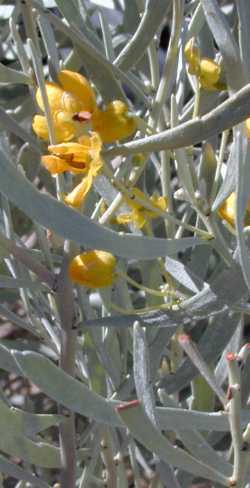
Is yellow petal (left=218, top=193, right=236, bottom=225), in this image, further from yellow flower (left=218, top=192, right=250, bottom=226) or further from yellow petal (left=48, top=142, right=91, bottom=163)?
yellow petal (left=48, top=142, right=91, bottom=163)

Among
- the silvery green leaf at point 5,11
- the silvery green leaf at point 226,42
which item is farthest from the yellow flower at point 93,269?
the silvery green leaf at point 5,11

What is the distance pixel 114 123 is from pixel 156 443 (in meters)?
0.26

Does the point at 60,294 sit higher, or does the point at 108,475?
the point at 60,294

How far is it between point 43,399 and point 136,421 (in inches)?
48.0

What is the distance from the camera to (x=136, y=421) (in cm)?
67

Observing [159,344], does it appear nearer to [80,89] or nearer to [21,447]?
[21,447]

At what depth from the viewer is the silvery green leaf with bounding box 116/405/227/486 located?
0.66 m

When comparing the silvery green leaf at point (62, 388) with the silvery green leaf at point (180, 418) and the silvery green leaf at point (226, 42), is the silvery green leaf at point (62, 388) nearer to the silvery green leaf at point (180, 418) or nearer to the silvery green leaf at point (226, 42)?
the silvery green leaf at point (180, 418)

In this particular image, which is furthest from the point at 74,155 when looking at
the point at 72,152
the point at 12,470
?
the point at 12,470

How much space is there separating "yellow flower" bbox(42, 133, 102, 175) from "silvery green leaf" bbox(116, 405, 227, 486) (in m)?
0.19

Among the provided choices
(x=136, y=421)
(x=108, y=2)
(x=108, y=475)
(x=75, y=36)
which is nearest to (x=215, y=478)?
(x=136, y=421)

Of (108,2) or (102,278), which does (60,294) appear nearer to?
(102,278)

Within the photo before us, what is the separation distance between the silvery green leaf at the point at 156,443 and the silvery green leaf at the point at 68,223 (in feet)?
0.39

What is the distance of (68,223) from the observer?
62 cm
